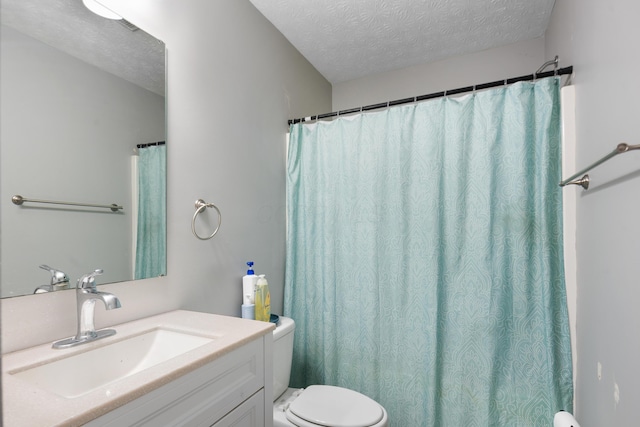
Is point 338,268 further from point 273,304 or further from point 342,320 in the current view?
point 273,304

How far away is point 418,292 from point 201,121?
4.40ft

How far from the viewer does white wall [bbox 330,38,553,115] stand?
2256 millimetres

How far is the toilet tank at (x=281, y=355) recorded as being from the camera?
1.61 m

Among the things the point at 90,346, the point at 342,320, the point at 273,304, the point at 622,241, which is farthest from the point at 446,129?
the point at 90,346

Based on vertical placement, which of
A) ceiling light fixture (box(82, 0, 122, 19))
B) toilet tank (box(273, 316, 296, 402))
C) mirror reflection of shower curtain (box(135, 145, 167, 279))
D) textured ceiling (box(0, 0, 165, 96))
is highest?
ceiling light fixture (box(82, 0, 122, 19))

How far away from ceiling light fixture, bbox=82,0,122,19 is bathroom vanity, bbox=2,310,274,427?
1.07 meters

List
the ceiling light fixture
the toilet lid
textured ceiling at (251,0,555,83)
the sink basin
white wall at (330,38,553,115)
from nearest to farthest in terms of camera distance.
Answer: the sink basin, the ceiling light fixture, the toilet lid, textured ceiling at (251,0,555,83), white wall at (330,38,553,115)

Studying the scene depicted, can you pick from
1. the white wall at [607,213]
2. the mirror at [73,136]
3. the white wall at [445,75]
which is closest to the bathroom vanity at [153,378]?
the mirror at [73,136]

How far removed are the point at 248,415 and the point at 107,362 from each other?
17.8 inches

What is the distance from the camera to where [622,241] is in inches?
38.6

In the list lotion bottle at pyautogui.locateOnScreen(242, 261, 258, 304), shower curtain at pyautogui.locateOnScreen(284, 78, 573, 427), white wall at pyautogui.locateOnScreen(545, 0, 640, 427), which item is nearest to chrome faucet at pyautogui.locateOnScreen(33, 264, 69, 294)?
lotion bottle at pyautogui.locateOnScreen(242, 261, 258, 304)

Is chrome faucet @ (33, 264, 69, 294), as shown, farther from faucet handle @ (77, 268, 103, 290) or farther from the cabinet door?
the cabinet door

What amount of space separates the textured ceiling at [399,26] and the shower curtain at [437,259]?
0.57 meters

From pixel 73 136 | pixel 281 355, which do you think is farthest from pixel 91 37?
pixel 281 355
